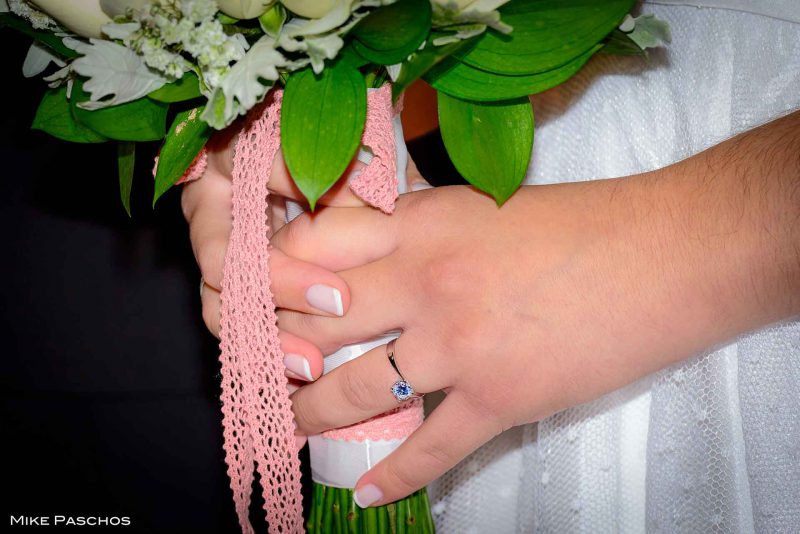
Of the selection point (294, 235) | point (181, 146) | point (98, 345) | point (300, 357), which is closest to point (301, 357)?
point (300, 357)

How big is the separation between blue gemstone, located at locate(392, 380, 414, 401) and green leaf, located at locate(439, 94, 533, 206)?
19 centimetres

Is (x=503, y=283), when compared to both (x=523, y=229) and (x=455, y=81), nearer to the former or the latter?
(x=523, y=229)

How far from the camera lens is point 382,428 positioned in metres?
0.69

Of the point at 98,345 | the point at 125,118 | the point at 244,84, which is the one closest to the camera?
the point at 244,84

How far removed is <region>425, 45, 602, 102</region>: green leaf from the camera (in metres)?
0.52

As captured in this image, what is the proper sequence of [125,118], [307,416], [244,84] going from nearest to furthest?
[244,84], [125,118], [307,416]

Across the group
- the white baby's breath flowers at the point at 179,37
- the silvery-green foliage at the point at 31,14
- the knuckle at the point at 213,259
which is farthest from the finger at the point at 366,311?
the silvery-green foliage at the point at 31,14

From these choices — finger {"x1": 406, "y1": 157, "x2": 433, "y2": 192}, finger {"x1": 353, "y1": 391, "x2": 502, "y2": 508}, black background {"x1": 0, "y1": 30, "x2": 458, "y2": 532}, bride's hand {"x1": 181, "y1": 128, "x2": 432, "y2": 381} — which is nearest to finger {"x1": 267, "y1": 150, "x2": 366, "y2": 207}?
bride's hand {"x1": 181, "y1": 128, "x2": 432, "y2": 381}

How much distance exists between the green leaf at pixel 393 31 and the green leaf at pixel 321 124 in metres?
0.03

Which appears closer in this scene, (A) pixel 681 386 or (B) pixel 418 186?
(A) pixel 681 386

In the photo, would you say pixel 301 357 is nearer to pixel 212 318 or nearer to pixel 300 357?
pixel 300 357

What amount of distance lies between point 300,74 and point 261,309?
207 millimetres

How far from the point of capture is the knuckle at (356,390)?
628mm

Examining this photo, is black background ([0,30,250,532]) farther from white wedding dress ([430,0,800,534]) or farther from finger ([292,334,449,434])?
white wedding dress ([430,0,800,534])
